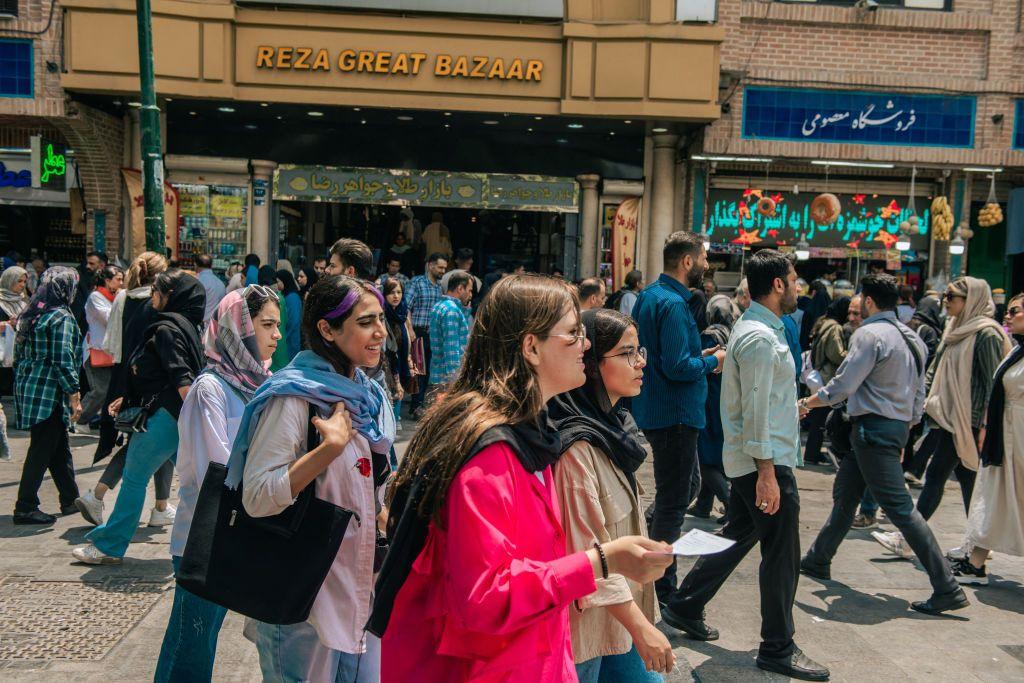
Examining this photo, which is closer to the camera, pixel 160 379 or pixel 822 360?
pixel 160 379

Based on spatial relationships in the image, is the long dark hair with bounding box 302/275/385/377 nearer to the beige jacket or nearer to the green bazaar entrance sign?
the beige jacket

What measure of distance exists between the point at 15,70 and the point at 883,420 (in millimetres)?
13777

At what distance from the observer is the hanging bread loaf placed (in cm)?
1576

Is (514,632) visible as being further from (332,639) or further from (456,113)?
(456,113)

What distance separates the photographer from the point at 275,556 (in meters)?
3.10

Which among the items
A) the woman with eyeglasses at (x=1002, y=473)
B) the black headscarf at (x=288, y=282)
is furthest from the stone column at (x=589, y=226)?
the woman with eyeglasses at (x=1002, y=473)

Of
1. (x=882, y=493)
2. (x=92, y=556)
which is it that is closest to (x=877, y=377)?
(x=882, y=493)

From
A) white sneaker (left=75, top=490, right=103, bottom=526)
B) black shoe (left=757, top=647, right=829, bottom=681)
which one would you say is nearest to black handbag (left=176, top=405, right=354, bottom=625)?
black shoe (left=757, top=647, right=829, bottom=681)

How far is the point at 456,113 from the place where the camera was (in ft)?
50.0

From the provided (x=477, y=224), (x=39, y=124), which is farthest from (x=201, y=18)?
(x=477, y=224)

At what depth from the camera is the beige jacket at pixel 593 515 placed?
2859mm

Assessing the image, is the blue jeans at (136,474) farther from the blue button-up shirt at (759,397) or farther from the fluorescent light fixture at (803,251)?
the fluorescent light fixture at (803,251)

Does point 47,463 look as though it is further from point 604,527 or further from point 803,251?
point 803,251

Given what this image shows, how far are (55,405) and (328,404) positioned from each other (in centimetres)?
488
